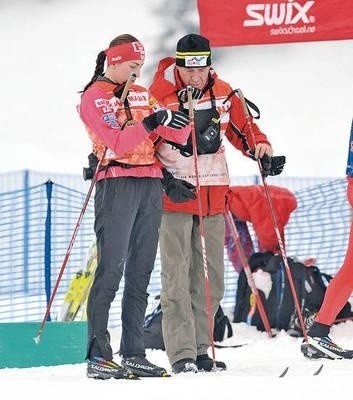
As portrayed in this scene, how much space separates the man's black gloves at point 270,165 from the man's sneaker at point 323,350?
0.77 meters

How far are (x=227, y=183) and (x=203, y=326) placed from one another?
0.61 metres

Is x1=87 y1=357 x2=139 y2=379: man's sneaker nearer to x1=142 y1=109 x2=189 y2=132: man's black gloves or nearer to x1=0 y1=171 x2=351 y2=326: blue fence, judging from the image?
x1=142 y1=109 x2=189 y2=132: man's black gloves

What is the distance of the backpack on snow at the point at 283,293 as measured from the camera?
642cm

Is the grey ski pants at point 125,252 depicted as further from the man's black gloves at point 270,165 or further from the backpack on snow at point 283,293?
the backpack on snow at point 283,293

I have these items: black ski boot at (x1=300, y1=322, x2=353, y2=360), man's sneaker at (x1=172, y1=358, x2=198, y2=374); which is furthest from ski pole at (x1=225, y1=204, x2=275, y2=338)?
man's sneaker at (x1=172, y1=358, x2=198, y2=374)

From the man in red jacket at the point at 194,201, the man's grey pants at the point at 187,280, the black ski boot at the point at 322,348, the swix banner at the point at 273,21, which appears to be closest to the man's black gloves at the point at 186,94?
the man in red jacket at the point at 194,201

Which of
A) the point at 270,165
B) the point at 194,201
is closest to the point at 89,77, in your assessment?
the point at 270,165

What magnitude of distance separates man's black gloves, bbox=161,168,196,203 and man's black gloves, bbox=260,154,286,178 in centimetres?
38

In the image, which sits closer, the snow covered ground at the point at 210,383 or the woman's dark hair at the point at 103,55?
the snow covered ground at the point at 210,383

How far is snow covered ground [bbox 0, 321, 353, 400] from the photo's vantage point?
11.0 feet

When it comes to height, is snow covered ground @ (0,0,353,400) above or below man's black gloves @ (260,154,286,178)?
above

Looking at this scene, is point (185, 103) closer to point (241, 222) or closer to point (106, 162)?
point (106, 162)

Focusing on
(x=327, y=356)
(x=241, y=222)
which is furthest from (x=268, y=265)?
(x=327, y=356)

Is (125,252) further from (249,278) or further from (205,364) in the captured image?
(249,278)
